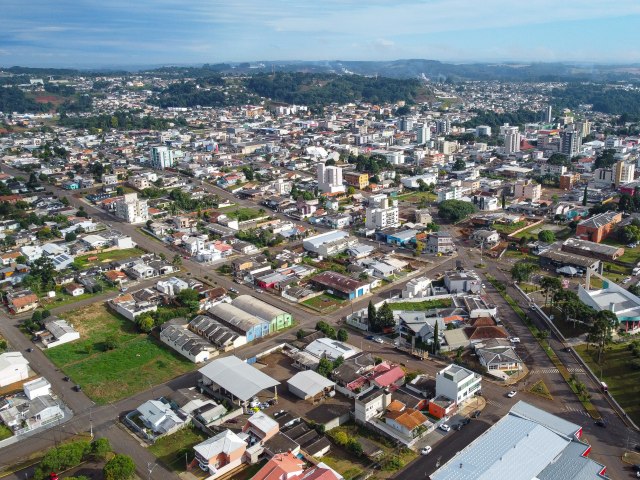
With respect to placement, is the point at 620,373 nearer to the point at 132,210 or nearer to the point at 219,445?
the point at 219,445

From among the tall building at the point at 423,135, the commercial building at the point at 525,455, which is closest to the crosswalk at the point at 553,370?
the commercial building at the point at 525,455

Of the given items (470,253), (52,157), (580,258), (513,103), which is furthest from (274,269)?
(513,103)

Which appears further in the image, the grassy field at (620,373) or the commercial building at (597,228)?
the commercial building at (597,228)

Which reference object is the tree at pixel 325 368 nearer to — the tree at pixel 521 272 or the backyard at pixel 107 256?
the tree at pixel 521 272

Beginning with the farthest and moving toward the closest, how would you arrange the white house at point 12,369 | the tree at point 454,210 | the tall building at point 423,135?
the tall building at point 423,135
the tree at point 454,210
the white house at point 12,369

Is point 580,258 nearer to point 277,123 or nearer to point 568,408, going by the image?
point 568,408

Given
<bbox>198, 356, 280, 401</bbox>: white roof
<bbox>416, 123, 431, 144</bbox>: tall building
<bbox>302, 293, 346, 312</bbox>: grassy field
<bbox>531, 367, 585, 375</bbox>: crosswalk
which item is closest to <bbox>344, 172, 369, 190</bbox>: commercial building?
<bbox>416, 123, 431, 144</bbox>: tall building
